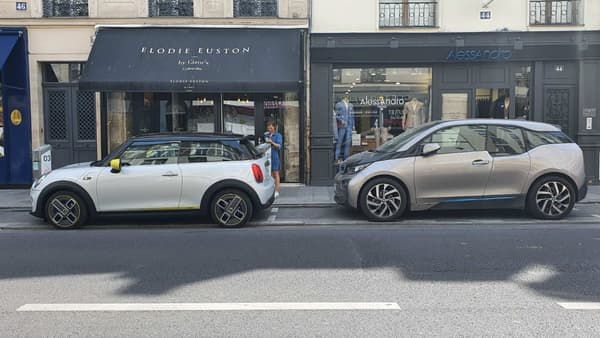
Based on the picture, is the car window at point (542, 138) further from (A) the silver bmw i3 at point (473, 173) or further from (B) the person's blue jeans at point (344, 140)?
(B) the person's blue jeans at point (344, 140)

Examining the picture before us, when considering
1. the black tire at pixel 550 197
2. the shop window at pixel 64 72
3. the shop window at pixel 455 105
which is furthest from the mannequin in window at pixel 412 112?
the shop window at pixel 64 72

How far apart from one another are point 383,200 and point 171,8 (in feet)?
25.2

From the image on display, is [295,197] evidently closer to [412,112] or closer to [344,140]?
[344,140]

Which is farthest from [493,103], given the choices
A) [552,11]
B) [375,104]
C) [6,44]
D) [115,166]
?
[6,44]

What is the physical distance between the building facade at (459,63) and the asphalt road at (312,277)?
540 cm

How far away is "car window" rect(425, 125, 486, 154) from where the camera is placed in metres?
8.93

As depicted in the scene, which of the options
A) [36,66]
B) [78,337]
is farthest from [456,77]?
[78,337]

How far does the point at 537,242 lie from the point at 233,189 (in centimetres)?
449

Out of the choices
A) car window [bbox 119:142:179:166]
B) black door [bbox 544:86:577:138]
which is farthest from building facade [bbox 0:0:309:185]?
black door [bbox 544:86:577:138]

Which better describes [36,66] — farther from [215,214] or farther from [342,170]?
[342,170]

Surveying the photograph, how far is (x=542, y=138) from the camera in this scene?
29.7 ft

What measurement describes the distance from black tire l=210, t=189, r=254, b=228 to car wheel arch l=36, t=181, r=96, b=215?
6.24 feet

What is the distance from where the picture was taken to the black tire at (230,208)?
28.2 ft

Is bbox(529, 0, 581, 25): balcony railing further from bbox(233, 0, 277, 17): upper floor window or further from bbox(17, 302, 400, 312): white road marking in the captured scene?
bbox(17, 302, 400, 312): white road marking
